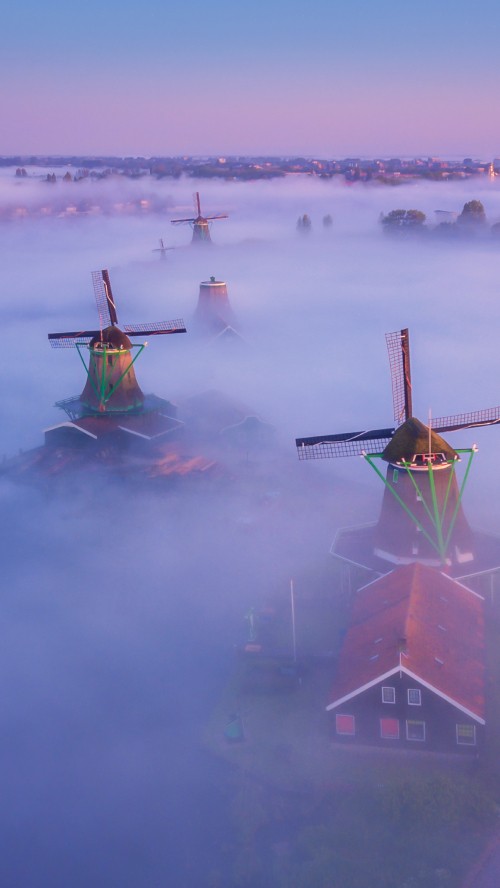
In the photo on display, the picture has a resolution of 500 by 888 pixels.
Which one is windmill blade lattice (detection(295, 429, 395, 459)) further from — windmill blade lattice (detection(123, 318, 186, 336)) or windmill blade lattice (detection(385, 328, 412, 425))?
windmill blade lattice (detection(123, 318, 186, 336))

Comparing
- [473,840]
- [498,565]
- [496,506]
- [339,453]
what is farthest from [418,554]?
[496,506]

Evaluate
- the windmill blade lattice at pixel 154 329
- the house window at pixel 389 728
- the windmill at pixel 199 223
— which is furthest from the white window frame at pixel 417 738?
the windmill at pixel 199 223

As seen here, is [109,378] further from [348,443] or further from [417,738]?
[417,738]

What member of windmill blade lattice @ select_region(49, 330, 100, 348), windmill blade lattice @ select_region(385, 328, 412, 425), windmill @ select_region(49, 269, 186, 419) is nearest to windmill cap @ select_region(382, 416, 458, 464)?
windmill blade lattice @ select_region(385, 328, 412, 425)

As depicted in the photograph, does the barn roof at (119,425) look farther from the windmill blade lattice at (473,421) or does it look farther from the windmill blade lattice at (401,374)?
the windmill blade lattice at (473,421)

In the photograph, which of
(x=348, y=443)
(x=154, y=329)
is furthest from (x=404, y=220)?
(x=348, y=443)

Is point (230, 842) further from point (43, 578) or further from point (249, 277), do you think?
point (249, 277)
